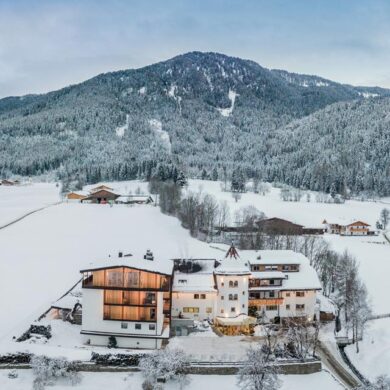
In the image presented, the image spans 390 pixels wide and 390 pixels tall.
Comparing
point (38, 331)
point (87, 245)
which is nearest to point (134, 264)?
point (38, 331)

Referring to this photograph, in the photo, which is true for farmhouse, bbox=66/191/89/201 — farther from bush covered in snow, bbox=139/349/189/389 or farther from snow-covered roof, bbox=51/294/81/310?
bush covered in snow, bbox=139/349/189/389

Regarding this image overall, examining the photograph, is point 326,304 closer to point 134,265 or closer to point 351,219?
point 134,265

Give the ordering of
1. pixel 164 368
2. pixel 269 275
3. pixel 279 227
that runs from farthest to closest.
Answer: pixel 279 227 < pixel 269 275 < pixel 164 368

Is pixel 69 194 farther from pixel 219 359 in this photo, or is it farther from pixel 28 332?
pixel 219 359

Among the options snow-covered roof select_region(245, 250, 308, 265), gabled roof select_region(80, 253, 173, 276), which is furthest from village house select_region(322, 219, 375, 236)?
gabled roof select_region(80, 253, 173, 276)

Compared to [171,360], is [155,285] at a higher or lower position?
higher

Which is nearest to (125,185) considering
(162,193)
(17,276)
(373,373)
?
(162,193)
